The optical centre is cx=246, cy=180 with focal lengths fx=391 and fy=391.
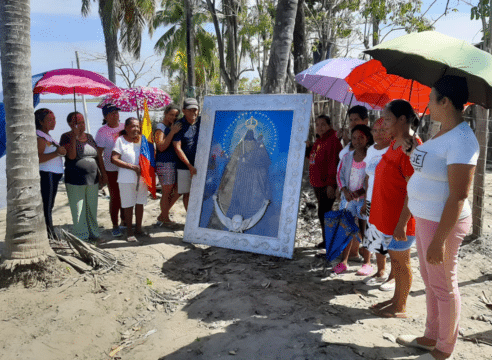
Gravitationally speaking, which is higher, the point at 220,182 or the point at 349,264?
the point at 220,182

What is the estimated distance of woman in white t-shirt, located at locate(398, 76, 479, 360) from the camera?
2.20m

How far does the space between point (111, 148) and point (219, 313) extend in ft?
9.75

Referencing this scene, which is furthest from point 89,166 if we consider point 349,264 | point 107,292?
point 349,264

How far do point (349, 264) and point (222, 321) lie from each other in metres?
1.90

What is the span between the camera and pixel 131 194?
5141mm

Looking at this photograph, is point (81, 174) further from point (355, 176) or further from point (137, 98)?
point (355, 176)

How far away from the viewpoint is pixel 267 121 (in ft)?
15.4

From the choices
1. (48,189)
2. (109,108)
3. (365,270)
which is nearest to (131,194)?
(48,189)

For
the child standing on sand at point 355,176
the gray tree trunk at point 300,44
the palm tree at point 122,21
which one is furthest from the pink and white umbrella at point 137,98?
the palm tree at point 122,21

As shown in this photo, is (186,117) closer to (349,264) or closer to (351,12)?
(349,264)

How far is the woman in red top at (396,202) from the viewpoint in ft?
9.64

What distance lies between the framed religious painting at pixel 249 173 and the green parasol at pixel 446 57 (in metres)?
1.73

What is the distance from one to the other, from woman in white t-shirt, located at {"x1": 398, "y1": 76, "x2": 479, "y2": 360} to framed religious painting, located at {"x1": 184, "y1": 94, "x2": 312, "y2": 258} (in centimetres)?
202

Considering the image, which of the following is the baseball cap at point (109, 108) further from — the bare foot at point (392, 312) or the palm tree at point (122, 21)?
the palm tree at point (122, 21)
